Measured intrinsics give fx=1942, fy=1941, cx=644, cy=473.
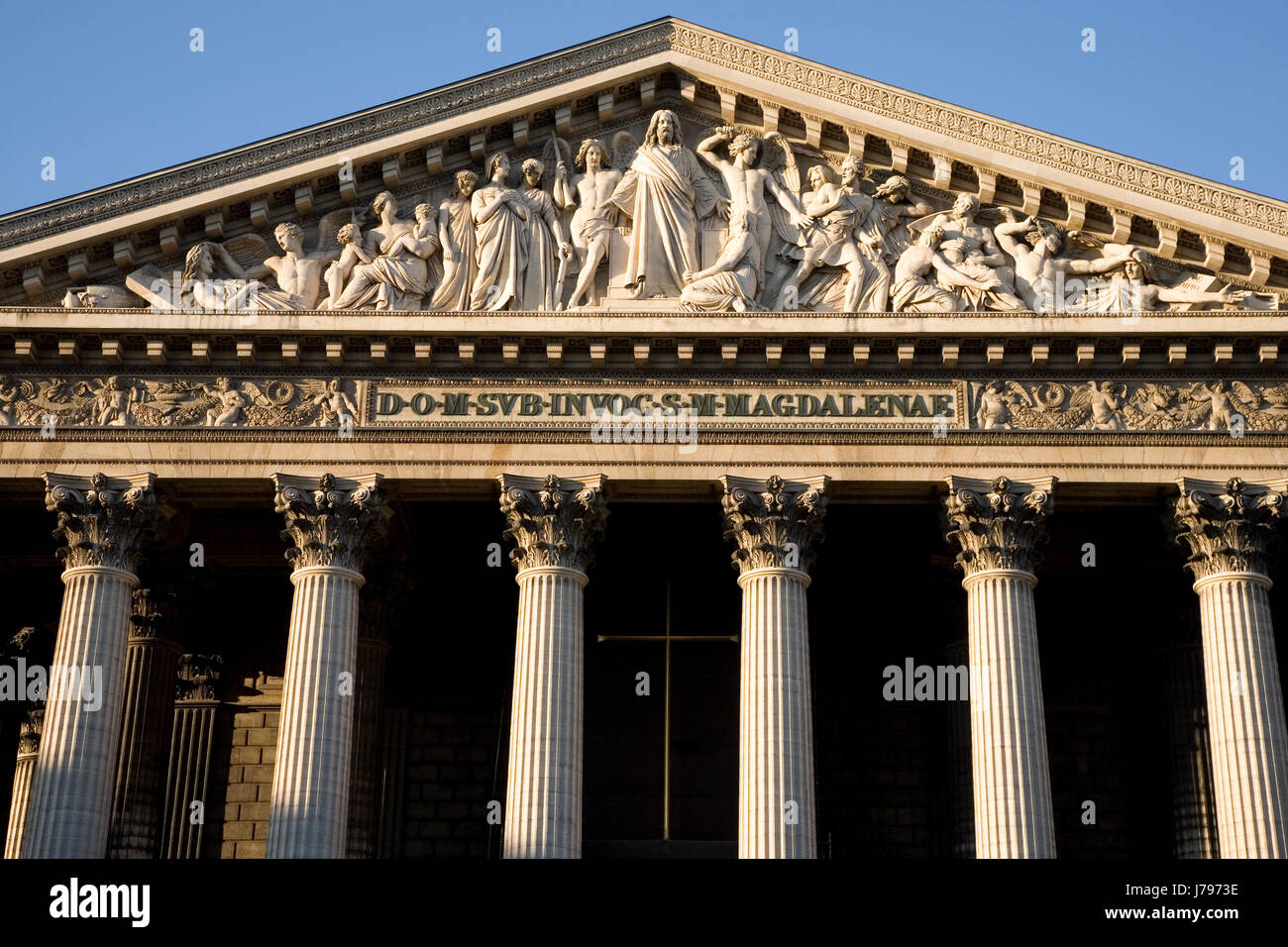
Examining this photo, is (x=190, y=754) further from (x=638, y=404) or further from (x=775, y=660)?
(x=775, y=660)

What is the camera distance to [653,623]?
35094 millimetres

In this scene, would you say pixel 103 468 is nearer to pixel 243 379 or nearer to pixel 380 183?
pixel 243 379

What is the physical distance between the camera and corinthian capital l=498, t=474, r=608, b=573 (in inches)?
1174

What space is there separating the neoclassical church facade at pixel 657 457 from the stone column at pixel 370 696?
0.30 feet

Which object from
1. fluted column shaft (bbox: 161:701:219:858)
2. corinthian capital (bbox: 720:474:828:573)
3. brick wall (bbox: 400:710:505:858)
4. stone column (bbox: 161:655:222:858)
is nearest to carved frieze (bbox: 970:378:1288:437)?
corinthian capital (bbox: 720:474:828:573)

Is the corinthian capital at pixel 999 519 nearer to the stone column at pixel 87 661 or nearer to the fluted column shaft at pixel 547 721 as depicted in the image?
the fluted column shaft at pixel 547 721

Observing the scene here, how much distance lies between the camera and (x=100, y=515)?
29.9m

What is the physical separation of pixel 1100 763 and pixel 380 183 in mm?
16332

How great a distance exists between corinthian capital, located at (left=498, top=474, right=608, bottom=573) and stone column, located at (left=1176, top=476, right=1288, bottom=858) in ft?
29.9

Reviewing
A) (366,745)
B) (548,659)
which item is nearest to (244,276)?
(366,745)

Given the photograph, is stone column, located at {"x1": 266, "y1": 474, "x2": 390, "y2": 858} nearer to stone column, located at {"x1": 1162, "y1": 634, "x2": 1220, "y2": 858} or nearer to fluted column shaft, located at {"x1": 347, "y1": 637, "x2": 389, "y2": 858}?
fluted column shaft, located at {"x1": 347, "y1": 637, "x2": 389, "y2": 858}

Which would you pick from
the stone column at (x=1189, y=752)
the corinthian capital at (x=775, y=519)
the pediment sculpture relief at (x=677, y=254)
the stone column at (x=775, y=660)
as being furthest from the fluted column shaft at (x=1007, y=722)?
the pediment sculpture relief at (x=677, y=254)
